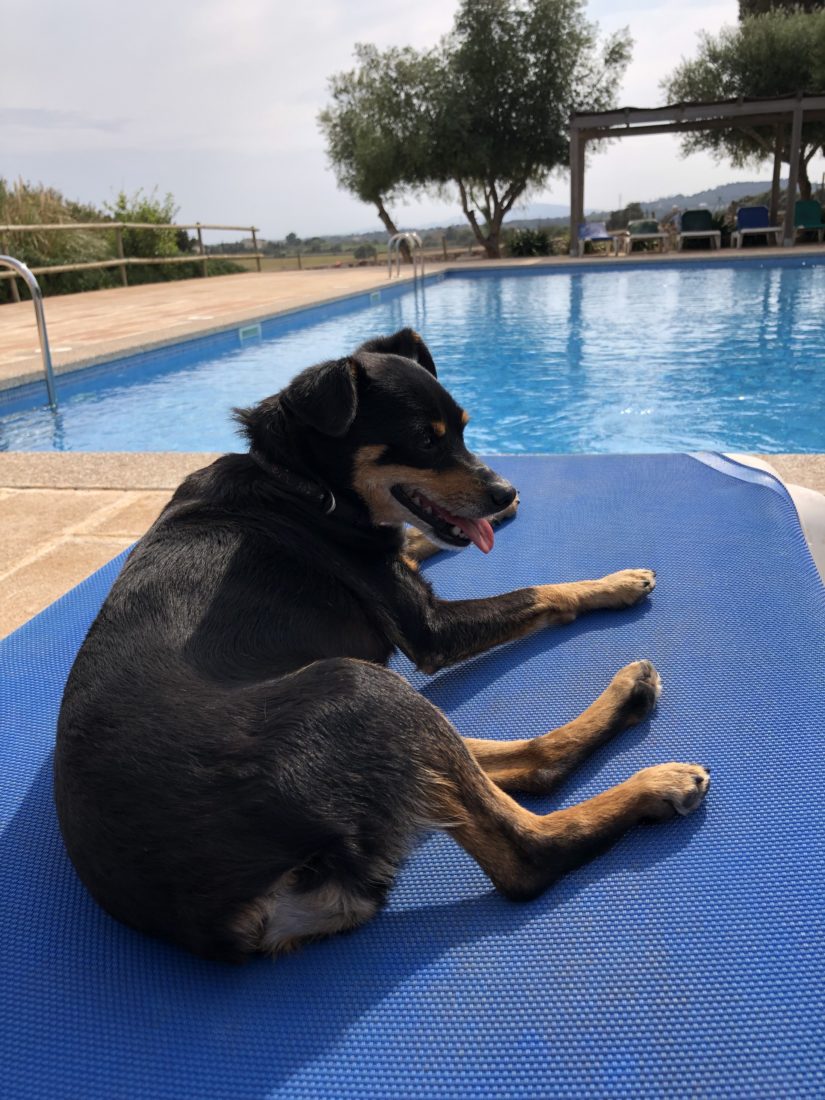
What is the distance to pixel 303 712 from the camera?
1.61 m

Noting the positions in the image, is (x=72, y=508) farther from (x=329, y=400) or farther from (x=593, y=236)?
(x=593, y=236)

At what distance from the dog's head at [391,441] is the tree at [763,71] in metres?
27.9

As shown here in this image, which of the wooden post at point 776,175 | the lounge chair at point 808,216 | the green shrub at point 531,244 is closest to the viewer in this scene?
the lounge chair at point 808,216

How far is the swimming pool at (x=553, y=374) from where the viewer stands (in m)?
8.50

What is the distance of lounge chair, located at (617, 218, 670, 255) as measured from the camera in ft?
82.1

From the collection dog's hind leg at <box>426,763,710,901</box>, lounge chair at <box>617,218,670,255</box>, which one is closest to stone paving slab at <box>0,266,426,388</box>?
dog's hind leg at <box>426,763,710,901</box>

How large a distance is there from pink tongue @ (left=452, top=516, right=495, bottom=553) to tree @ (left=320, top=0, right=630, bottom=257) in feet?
92.0

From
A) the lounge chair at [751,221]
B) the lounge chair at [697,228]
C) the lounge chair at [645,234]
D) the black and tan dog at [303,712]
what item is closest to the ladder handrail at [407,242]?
the lounge chair at [645,234]

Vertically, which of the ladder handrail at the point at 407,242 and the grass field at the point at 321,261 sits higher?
the grass field at the point at 321,261

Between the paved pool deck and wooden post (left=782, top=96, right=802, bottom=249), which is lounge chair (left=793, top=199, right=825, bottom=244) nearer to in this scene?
wooden post (left=782, top=96, right=802, bottom=249)

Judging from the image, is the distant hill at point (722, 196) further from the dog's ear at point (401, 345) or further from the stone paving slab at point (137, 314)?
the dog's ear at point (401, 345)

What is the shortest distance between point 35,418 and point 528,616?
7599 mm

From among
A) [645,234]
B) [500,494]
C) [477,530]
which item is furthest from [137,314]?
[645,234]

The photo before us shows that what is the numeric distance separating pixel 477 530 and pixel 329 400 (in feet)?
2.50
